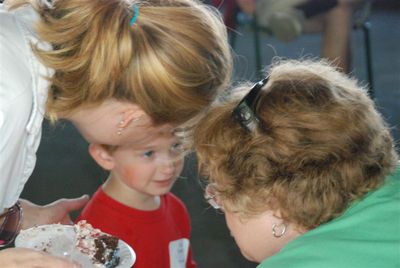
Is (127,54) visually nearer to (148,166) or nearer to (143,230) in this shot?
(148,166)

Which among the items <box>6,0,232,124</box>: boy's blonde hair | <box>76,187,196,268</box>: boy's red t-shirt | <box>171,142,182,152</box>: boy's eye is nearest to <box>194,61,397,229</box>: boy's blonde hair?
<box>6,0,232,124</box>: boy's blonde hair

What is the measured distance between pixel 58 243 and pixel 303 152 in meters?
0.80

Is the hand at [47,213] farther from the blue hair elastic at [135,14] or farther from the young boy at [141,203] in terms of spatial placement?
the blue hair elastic at [135,14]

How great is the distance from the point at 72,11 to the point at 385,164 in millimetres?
765

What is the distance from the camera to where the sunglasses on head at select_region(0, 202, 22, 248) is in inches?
82.6

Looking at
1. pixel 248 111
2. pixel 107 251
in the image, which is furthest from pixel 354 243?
pixel 107 251

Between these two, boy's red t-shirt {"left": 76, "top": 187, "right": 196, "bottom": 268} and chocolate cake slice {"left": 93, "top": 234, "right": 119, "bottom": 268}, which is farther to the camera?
boy's red t-shirt {"left": 76, "top": 187, "right": 196, "bottom": 268}

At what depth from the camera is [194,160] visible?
227 centimetres

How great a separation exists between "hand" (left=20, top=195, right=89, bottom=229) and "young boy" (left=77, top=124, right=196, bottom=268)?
105 mm

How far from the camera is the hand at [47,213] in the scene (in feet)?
7.23

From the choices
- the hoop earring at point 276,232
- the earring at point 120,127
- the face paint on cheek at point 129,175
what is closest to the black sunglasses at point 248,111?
the hoop earring at point 276,232

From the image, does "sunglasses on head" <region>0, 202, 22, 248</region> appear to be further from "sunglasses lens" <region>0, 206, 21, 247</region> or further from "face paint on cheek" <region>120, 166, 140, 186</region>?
"face paint on cheek" <region>120, 166, 140, 186</region>

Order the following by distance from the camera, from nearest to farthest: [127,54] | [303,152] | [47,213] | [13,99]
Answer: [303,152] < [13,99] < [127,54] < [47,213]

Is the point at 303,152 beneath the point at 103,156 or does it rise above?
above
